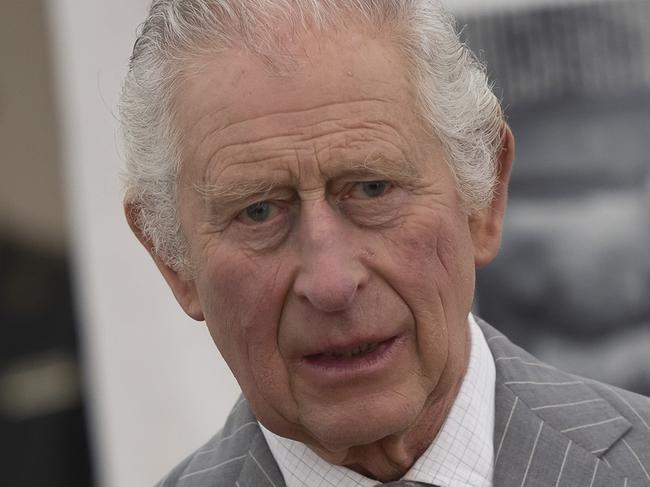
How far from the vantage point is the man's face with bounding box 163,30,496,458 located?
7.14 feet

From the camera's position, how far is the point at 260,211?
225cm

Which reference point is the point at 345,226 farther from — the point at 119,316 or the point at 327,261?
the point at 119,316

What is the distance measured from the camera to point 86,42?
Answer: 475 centimetres

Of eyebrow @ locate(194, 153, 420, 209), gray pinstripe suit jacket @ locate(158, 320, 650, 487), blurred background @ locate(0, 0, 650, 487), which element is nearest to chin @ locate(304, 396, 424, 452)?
gray pinstripe suit jacket @ locate(158, 320, 650, 487)

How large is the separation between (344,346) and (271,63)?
0.51 m

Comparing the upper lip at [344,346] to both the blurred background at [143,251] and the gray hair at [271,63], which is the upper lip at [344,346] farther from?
the blurred background at [143,251]

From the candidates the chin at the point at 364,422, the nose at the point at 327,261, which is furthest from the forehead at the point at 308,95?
the chin at the point at 364,422

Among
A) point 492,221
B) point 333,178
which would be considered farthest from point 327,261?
point 492,221

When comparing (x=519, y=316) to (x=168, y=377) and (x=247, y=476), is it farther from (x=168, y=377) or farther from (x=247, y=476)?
(x=247, y=476)

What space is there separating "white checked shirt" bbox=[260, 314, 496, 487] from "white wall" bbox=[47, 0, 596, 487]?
2.47 metres

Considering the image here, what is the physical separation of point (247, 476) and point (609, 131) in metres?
2.44

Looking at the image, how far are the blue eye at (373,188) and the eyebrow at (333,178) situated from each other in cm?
2

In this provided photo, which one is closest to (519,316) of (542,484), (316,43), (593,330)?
(593,330)

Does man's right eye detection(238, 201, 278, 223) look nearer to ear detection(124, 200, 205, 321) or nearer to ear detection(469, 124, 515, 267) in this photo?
ear detection(124, 200, 205, 321)
